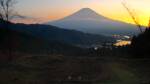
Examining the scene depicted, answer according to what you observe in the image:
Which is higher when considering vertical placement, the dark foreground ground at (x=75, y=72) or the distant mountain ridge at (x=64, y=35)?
the distant mountain ridge at (x=64, y=35)

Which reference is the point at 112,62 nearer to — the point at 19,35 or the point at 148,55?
the point at 148,55

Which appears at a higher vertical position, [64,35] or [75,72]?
[64,35]

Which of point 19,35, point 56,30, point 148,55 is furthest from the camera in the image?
point 56,30

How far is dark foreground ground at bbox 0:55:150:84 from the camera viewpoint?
19.6 metres

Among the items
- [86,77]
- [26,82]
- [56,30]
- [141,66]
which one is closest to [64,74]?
[86,77]

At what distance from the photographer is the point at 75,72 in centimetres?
2273

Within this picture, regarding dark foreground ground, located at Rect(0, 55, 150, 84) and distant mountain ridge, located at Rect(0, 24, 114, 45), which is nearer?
dark foreground ground, located at Rect(0, 55, 150, 84)

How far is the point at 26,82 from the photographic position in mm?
19469

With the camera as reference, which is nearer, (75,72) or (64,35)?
(75,72)

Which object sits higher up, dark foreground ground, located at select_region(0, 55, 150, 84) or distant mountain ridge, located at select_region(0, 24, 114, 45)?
distant mountain ridge, located at select_region(0, 24, 114, 45)

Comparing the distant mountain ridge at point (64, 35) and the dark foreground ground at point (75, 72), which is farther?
the distant mountain ridge at point (64, 35)

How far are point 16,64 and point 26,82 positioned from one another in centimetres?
589

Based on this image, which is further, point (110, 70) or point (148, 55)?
point (148, 55)

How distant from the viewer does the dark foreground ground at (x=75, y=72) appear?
64.4ft
